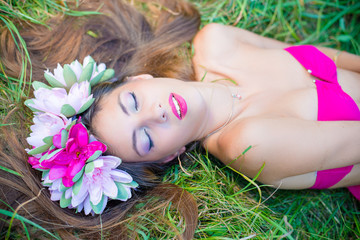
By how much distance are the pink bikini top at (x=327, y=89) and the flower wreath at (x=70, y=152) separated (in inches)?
65.2

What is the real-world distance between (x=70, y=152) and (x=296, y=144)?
158cm

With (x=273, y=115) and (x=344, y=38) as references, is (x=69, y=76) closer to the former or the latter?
(x=273, y=115)

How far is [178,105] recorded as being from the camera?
2221 millimetres

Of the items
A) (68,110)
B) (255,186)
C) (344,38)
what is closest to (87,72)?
(68,110)

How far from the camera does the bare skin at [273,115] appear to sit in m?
2.21

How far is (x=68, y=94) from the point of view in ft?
7.29

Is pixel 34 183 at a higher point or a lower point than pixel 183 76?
lower

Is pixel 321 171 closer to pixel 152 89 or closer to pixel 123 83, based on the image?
pixel 152 89

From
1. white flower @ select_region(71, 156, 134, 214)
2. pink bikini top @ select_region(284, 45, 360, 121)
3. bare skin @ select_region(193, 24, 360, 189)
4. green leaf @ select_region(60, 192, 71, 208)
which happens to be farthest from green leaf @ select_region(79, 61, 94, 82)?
pink bikini top @ select_region(284, 45, 360, 121)

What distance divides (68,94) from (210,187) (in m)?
1.40

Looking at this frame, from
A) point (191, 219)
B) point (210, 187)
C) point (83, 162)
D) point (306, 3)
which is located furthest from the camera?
point (306, 3)

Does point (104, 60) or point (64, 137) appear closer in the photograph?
point (64, 137)

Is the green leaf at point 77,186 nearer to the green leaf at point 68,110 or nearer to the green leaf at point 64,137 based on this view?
the green leaf at point 64,137

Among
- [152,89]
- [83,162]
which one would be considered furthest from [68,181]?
[152,89]
